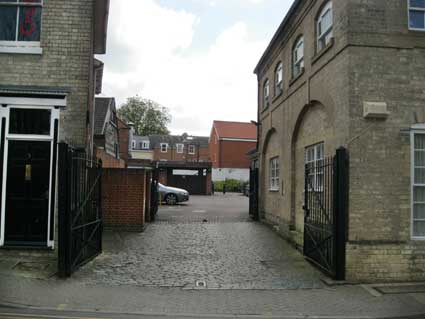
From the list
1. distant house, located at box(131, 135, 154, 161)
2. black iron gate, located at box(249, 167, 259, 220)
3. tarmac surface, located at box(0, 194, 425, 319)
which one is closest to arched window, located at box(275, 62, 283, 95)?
black iron gate, located at box(249, 167, 259, 220)

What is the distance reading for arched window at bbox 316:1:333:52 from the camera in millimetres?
10945

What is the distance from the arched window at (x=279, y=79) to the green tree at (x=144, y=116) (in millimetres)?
57655

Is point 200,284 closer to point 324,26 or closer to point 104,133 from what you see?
point 324,26

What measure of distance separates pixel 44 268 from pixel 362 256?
246 inches

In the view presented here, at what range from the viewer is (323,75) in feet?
36.1

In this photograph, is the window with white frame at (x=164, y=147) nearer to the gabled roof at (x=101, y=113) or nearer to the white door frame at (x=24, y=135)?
the gabled roof at (x=101, y=113)

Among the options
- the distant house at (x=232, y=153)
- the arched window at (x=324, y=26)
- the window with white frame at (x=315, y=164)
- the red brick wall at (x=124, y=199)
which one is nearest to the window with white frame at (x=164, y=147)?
the distant house at (x=232, y=153)

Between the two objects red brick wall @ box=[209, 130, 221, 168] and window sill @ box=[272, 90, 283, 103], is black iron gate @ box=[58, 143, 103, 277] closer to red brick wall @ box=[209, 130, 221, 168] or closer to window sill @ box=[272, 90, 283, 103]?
window sill @ box=[272, 90, 283, 103]

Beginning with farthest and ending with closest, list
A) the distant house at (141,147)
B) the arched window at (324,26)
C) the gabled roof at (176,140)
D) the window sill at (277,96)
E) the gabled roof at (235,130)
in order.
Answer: the gabled roof at (176,140) < the distant house at (141,147) < the gabled roof at (235,130) < the window sill at (277,96) < the arched window at (324,26)

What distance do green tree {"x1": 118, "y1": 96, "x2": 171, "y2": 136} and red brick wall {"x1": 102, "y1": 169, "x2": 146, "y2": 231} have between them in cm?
5849

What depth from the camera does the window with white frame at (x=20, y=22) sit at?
10516 millimetres

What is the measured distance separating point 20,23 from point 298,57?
7.90m

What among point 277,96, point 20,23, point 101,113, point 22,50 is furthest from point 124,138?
point 22,50

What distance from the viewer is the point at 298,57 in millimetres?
14141
